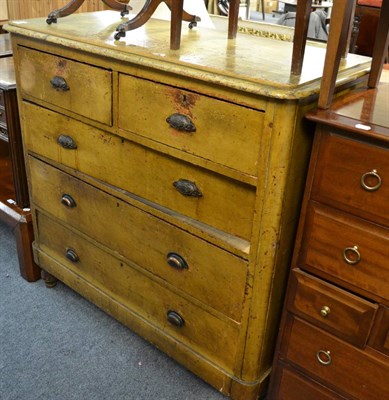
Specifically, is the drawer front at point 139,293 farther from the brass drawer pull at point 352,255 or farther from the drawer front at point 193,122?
the drawer front at point 193,122

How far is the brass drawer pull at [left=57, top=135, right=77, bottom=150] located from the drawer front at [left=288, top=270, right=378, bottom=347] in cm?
83

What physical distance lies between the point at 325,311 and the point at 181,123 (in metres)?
0.61

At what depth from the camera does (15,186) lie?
2.04 meters

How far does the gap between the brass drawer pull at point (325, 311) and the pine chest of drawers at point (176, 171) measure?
0.14 m

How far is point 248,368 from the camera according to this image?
1.46 meters

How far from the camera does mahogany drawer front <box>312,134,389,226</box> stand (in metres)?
1.07

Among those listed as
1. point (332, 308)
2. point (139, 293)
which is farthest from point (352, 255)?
point (139, 293)

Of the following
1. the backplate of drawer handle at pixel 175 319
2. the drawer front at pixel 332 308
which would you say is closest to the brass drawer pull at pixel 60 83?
the backplate of drawer handle at pixel 175 319

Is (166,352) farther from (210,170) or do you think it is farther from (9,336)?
(210,170)

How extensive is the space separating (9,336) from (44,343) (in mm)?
140

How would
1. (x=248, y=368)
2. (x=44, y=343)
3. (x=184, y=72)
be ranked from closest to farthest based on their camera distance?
(x=184, y=72)
(x=248, y=368)
(x=44, y=343)

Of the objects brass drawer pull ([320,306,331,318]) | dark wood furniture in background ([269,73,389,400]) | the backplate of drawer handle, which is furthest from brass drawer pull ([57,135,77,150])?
brass drawer pull ([320,306,331,318])

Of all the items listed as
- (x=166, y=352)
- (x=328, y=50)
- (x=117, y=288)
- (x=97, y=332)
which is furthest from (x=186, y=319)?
(x=328, y=50)

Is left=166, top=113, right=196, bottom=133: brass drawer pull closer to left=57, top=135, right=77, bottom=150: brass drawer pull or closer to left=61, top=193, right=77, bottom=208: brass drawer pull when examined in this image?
left=57, top=135, right=77, bottom=150: brass drawer pull
